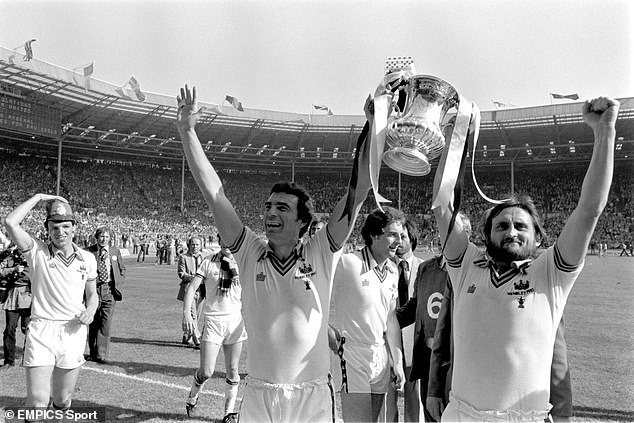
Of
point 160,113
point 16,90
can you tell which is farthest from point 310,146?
point 16,90

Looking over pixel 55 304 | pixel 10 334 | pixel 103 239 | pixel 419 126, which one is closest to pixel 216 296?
pixel 55 304

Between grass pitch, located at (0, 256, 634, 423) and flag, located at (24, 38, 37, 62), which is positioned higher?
flag, located at (24, 38, 37, 62)

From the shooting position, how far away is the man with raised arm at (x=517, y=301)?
235 centimetres

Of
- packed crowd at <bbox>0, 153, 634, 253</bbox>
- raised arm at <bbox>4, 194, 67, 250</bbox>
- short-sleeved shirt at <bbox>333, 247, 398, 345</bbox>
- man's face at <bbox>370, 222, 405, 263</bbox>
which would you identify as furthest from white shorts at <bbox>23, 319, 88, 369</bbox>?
packed crowd at <bbox>0, 153, 634, 253</bbox>

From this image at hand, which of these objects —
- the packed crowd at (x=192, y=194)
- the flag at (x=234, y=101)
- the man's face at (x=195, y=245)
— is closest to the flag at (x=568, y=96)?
the packed crowd at (x=192, y=194)

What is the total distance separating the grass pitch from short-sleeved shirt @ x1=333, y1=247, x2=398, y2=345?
212cm

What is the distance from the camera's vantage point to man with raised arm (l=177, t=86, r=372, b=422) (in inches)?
107

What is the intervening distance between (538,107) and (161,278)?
26.1 meters

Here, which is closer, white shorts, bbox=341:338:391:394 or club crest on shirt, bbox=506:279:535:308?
club crest on shirt, bbox=506:279:535:308

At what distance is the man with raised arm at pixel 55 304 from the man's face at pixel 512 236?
3.58 m

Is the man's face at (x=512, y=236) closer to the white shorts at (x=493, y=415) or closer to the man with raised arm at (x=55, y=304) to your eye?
the white shorts at (x=493, y=415)

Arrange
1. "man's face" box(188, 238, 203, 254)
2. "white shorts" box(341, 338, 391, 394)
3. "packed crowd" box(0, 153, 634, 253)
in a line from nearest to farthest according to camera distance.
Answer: "white shorts" box(341, 338, 391, 394), "man's face" box(188, 238, 203, 254), "packed crowd" box(0, 153, 634, 253)

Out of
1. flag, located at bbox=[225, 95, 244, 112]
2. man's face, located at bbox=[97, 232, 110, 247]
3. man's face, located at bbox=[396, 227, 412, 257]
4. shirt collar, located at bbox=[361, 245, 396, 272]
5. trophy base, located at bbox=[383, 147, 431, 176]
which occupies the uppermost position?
flag, located at bbox=[225, 95, 244, 112]

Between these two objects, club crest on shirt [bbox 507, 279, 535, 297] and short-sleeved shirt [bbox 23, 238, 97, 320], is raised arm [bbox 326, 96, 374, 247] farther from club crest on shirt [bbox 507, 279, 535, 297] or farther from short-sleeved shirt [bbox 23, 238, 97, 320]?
short-sleeved shirt [bbox 23, 238, 97, 320]
